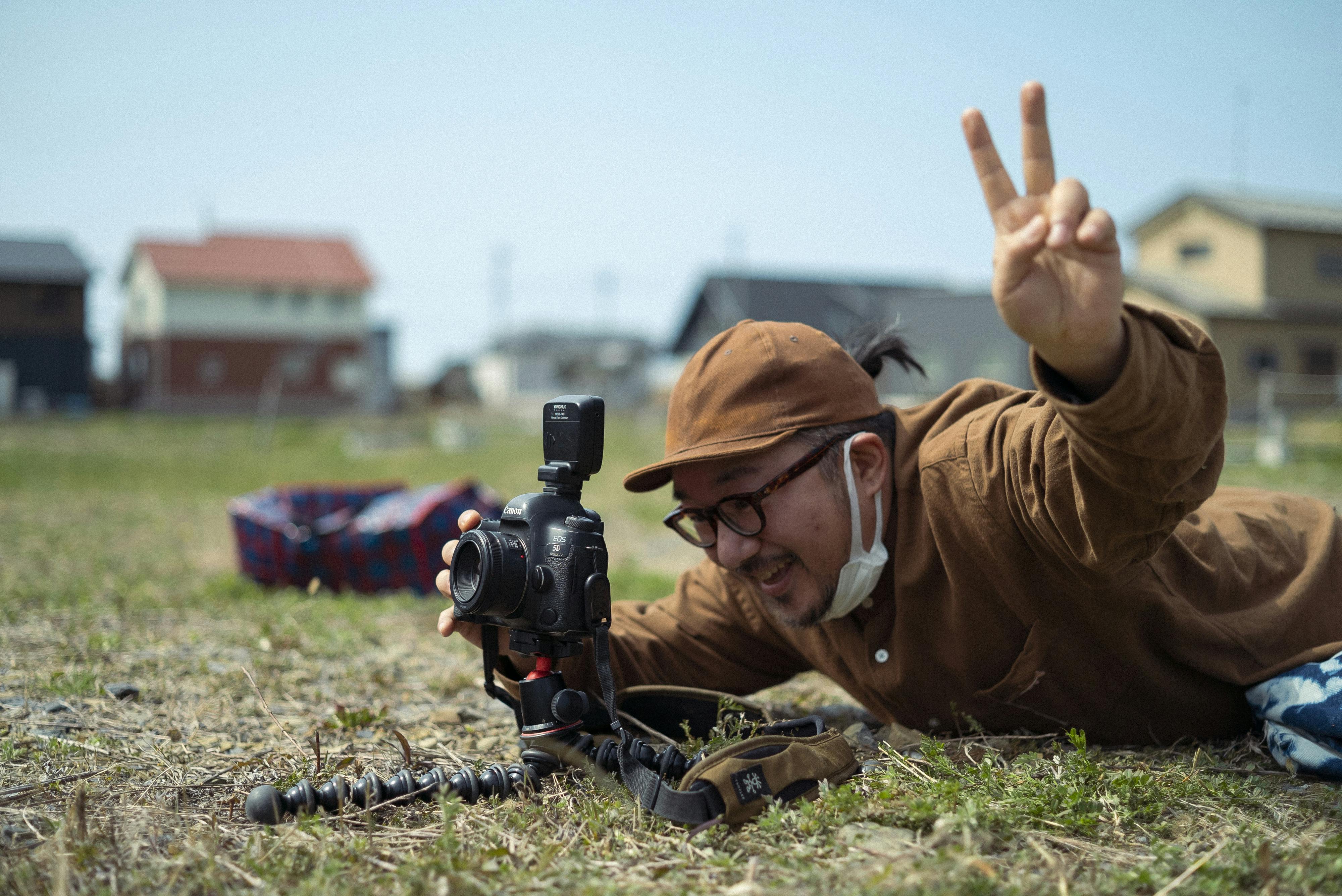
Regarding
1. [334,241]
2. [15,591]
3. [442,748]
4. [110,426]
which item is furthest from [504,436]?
[442,748]

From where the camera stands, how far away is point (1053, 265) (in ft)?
5.87

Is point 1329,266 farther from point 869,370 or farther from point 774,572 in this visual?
point 774,572

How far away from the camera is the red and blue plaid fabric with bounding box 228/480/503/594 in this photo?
18.5ft

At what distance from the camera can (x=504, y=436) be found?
27.8m

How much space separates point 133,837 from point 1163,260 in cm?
3151

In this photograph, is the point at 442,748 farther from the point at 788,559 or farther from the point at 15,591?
the point at 15,591

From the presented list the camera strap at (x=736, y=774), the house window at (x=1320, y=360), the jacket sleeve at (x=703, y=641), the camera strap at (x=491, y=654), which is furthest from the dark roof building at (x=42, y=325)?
the house window at (x=1320, y=360)

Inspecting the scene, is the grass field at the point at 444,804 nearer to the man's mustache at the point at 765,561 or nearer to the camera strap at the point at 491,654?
the camera strap at the point at 491,654

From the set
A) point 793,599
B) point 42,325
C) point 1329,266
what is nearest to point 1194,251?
point 1329,266

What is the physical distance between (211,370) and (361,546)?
35.2 m

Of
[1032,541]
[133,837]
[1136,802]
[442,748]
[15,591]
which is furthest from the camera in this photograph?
[15,591]

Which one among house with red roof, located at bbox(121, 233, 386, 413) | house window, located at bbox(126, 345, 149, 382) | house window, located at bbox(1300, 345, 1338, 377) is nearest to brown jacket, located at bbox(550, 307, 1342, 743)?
house window, located at bbox(1300, 345, 1338, 377)

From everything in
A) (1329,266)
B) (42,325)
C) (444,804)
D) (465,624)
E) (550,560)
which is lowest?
(42,325)

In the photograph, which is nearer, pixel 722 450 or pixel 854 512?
pixel 722 450
